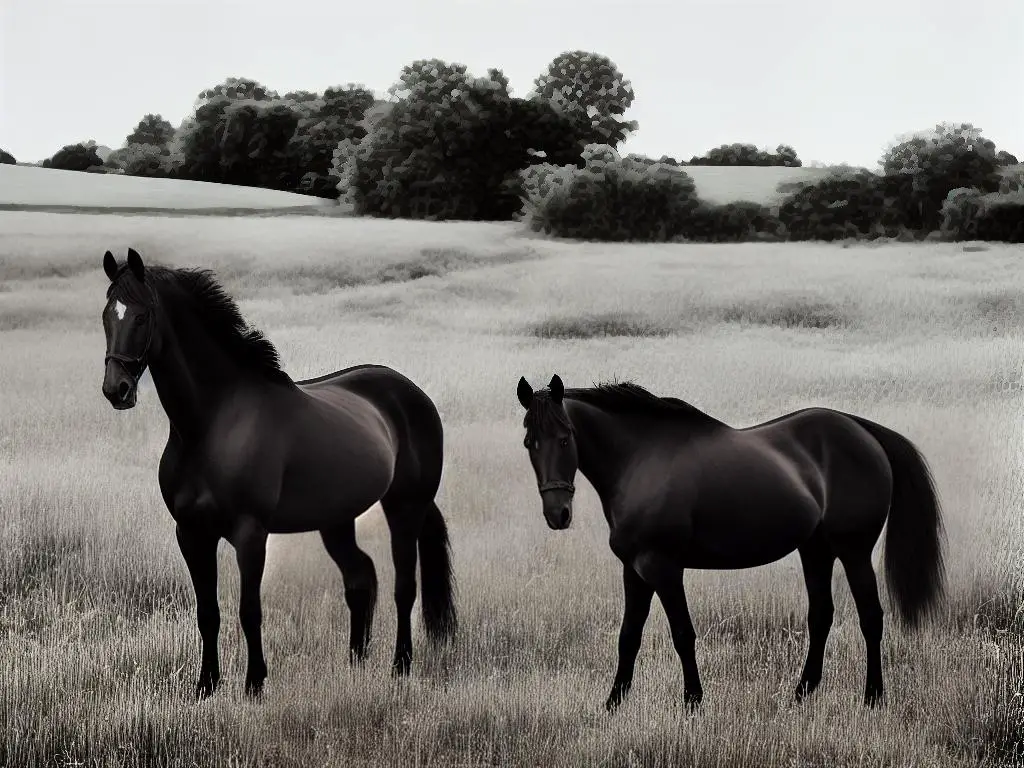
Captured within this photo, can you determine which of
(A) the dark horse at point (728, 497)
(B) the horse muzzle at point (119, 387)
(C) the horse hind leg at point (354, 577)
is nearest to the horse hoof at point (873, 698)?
(A) the dark horse at point (728, 497)

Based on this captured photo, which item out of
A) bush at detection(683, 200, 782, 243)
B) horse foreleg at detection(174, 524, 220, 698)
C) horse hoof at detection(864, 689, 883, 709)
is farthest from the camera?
bush at detection(683, 200, 782, 243)

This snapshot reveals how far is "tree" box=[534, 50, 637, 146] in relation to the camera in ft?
19.2

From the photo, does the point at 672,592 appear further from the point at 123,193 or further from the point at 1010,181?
the point at 123,193

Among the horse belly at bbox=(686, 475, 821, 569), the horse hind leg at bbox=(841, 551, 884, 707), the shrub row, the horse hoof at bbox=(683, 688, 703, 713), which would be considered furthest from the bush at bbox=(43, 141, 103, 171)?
the horse hind leg at bbox=(841, 551, 884, 707)

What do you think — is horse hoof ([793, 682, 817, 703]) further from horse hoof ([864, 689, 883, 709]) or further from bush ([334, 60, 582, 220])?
bush ([334, 60, 582, 220])

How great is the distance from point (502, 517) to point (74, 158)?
324cm

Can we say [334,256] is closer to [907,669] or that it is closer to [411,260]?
[411,260]

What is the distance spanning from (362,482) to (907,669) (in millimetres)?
2422

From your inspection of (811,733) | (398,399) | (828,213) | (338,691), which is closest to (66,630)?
(338,691)

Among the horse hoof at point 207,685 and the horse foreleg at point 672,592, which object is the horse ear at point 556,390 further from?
the horse hoof at point 207,685

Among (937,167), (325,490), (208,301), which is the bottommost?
(325,490)

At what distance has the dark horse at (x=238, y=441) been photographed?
12.2 feet

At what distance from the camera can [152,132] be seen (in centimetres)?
615

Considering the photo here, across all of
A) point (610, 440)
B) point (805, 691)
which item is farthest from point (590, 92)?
point (805, 691)
